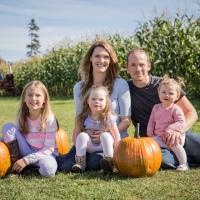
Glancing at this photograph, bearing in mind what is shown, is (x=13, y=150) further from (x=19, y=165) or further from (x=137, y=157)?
(x=137, y=157)

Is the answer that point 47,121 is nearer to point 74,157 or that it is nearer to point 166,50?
point 74,157

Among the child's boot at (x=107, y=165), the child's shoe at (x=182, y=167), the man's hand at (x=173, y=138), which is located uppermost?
the man's hand at (x=173, y=138)

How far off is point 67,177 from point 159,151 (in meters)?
0.95

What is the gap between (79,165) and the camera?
15.0 feet

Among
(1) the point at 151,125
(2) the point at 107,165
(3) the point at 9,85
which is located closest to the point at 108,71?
(1) the point at 151,125

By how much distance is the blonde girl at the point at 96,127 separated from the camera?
14.8ft

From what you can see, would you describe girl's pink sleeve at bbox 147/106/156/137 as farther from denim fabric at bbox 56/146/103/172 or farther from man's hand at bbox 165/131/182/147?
denim fabric at bbox 56/146/103/172

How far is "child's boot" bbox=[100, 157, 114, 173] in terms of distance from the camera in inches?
173

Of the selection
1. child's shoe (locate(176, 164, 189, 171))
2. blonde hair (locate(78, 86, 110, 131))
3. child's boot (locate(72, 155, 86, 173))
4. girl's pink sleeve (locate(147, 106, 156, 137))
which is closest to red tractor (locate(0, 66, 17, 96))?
blonde hair (locate(78, 86, 110, 131))

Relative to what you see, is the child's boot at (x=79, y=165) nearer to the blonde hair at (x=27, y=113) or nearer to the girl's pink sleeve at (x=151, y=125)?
the blonde hair at (x=27, y=113)

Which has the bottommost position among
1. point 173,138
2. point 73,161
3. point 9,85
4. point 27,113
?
point 73,161

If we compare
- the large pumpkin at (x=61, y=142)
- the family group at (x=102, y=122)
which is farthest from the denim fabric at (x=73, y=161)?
the large pumpkin at (x=61, y=142)

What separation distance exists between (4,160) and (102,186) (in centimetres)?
112

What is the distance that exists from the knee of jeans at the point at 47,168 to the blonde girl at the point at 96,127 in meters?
0.21
